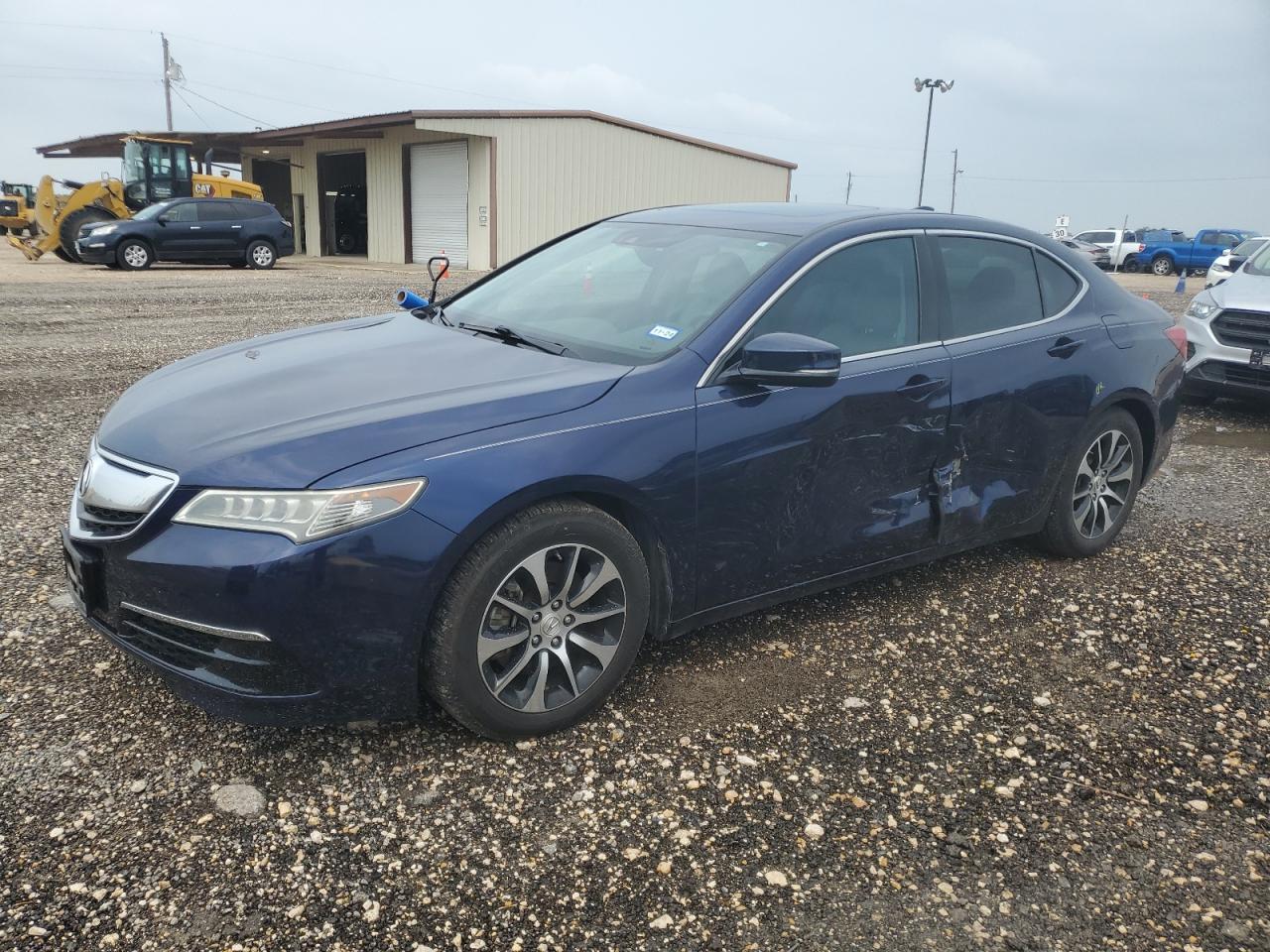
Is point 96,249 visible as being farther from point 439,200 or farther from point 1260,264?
point 1260,264

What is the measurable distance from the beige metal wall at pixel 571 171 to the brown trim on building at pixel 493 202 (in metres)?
0.06

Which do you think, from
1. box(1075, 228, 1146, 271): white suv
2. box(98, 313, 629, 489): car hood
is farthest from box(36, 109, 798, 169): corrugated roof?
box(98, 313, 629, 489): car hood

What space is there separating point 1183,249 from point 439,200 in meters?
27.7

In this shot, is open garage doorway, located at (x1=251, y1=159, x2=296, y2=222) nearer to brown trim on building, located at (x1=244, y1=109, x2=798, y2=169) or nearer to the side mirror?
brown trim on building, located at (x1=244, y1=109, x2=798, y2=169)

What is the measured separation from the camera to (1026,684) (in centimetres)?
347

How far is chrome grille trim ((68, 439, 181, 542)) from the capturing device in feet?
8.63

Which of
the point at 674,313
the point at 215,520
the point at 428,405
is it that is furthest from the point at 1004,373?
the point at 215,520

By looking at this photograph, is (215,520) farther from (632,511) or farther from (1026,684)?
(1026,684)

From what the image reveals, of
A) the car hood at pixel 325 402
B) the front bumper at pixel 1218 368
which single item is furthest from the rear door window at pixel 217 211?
the car hood at pixel 325 402

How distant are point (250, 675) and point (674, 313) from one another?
1.79 meters

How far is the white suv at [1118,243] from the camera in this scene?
127 ft

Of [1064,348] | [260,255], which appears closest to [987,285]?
[1064,348]

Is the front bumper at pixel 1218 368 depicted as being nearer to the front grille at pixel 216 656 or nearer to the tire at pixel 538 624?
the tire at pixel 538 624

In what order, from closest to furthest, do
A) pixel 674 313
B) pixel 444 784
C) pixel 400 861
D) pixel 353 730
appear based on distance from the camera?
1. pixel 400 861
2. pixel 444 784
3. pixel 353 730
4. pixel 674 313
